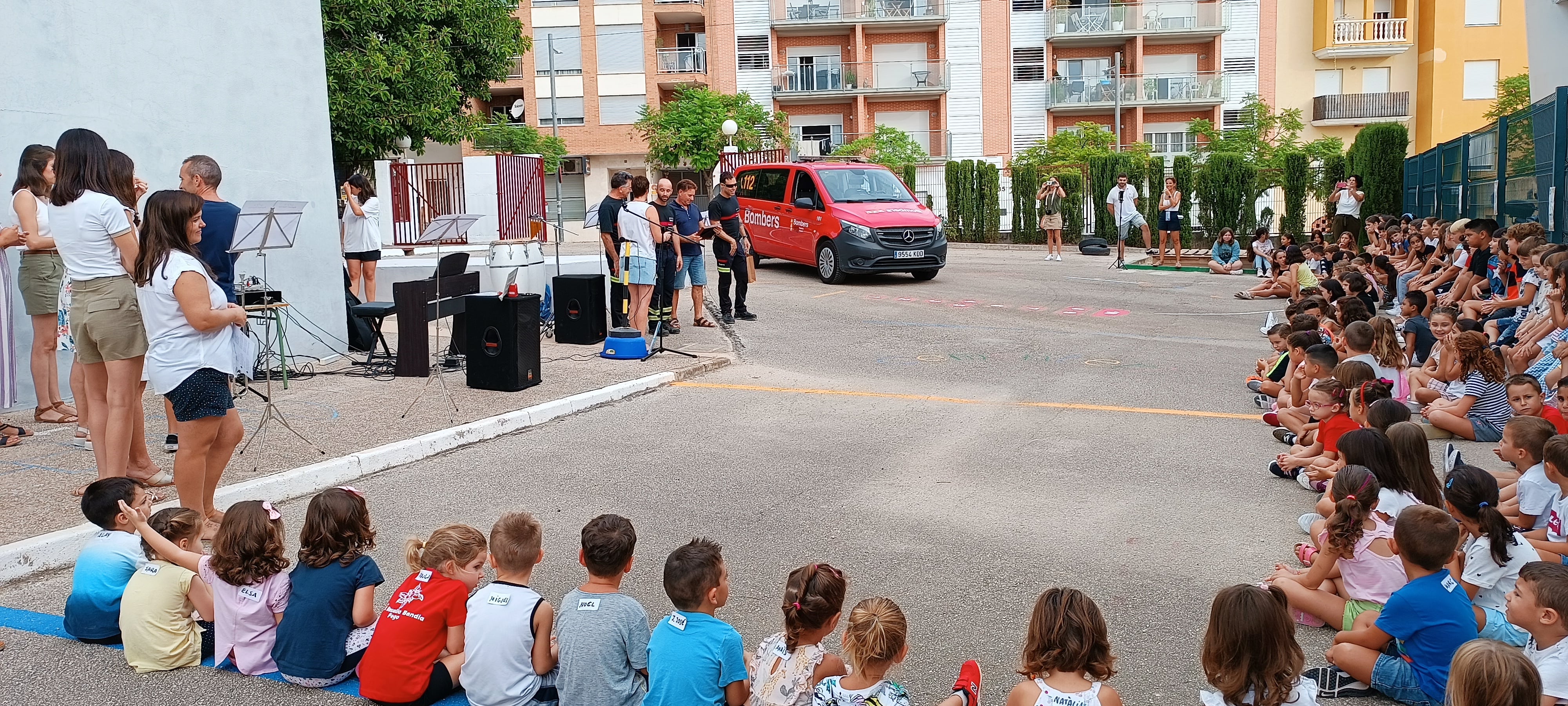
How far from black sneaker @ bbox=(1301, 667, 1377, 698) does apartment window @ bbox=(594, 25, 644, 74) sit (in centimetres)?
5300

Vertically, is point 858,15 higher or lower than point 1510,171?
higher

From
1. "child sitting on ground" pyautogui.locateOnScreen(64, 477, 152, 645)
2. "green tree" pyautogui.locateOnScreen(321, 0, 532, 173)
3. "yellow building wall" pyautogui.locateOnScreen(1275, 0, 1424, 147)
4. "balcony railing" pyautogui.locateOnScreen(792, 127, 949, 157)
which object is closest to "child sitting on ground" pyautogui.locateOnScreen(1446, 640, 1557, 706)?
"child sitting on ground" pyautogui.locateOnScreen(64, 477, 152, 645)

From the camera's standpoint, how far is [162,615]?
192 inches

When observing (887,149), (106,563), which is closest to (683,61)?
(887,149)

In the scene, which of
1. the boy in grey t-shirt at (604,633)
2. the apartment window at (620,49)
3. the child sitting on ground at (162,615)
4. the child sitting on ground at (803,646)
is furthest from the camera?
the apartment window at (620,49)

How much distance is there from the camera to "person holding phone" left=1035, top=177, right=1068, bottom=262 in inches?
1049

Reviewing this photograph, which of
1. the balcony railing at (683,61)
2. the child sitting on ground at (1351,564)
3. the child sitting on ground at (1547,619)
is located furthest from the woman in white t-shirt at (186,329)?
the balcony railing at (683,61)

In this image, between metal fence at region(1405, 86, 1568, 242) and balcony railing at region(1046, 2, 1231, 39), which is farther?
balcony railing at region(1046, 2, 1231, 39)

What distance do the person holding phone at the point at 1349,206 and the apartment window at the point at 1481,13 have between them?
31.4 m

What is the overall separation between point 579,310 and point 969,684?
9724 millimetres

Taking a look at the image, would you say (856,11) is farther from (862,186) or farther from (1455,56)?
(862,186)

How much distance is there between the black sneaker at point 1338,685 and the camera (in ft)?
15.1

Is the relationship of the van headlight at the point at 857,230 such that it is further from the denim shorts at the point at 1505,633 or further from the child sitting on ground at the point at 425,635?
the child sitting on ground at the point at 425,635

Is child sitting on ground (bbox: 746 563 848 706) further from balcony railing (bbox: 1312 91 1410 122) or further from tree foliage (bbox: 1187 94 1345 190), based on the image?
balcony railing (bbox: 1312 91 1410 122)
